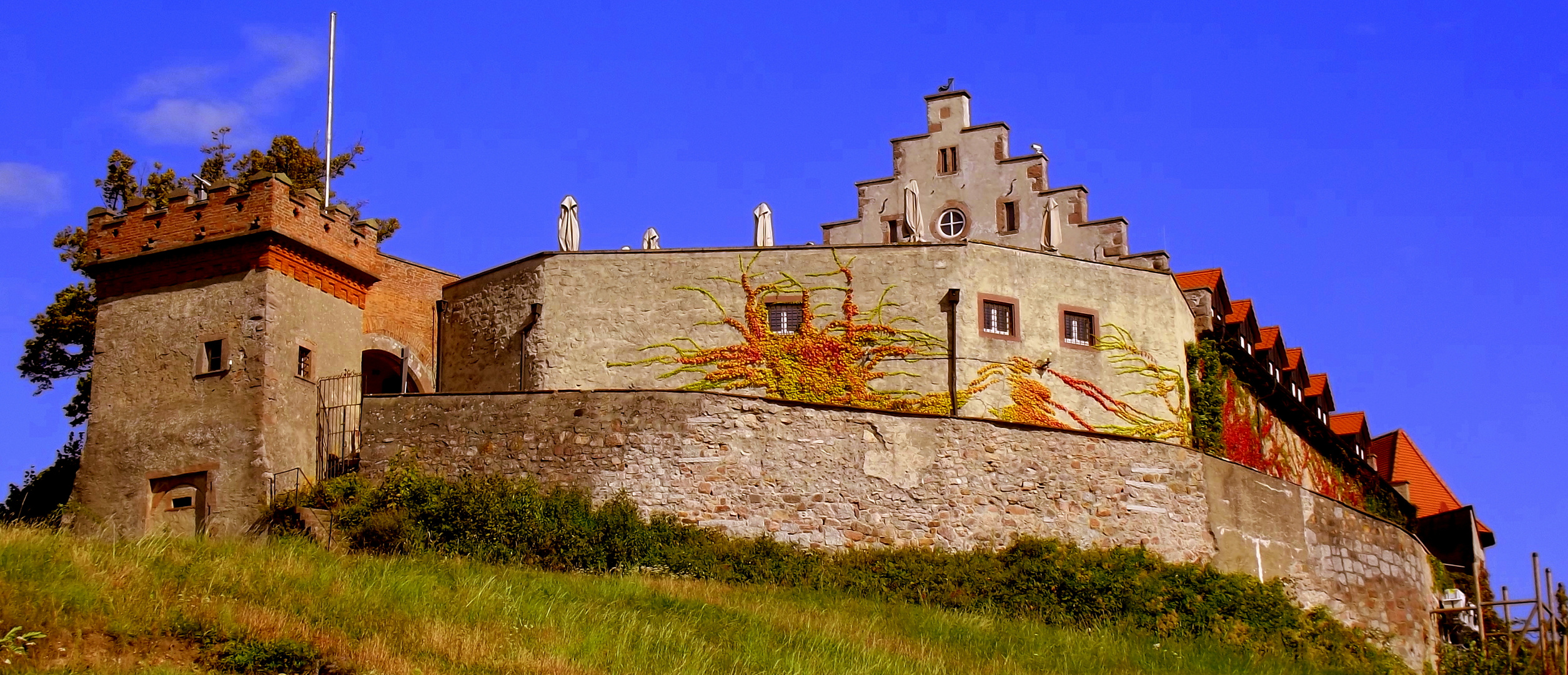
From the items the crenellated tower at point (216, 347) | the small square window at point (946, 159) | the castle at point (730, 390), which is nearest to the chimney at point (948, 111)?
the small square window at point (946, 159)

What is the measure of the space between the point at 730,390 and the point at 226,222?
1013cm

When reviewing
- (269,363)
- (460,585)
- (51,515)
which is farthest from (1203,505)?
(51,515)

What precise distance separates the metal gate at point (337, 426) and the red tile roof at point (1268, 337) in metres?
21.2

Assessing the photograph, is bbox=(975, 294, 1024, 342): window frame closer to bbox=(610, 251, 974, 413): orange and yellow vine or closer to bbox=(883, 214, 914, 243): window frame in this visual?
bbox=(610, 251, 974, 413): orange and yellow vine

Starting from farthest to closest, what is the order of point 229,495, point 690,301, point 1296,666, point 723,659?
point 690,301 → point 229,495 → point 1296,666 → point 723,659

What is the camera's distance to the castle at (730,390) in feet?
112

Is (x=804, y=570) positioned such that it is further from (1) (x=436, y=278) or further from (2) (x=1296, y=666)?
(1) (x=436, y=278)

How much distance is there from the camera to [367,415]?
3472 cm

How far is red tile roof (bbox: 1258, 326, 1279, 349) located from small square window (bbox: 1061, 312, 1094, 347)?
7736mm

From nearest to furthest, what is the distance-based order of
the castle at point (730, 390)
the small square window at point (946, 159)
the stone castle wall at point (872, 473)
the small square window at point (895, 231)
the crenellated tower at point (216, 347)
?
the stone castle wall at point (872, 473) < the castle at point (730, 390) < the crenellated tower at point (216, 347) < the small square window at point (895, 231) < the small square window at point (946, 159)

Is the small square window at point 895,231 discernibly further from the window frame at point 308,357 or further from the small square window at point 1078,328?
the window frame at point 308,357

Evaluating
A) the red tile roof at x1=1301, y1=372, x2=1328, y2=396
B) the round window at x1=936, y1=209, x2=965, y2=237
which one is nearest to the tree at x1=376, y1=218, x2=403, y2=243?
the round window at x1=936, y1=209, x2=965, y2=237

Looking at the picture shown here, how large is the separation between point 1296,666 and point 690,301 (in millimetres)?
13690

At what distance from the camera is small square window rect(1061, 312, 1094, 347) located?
38812 millimetres
